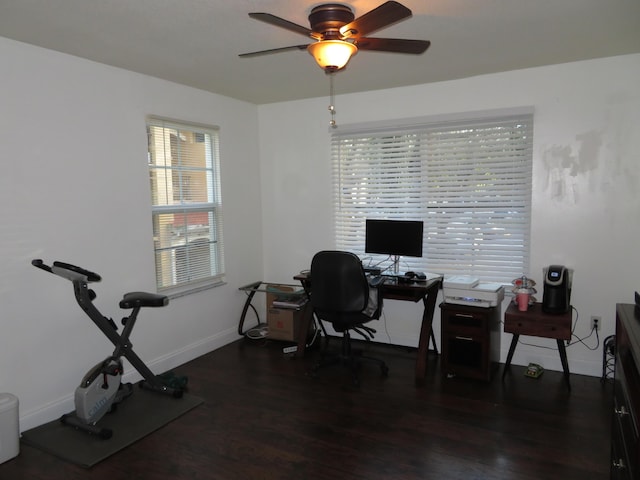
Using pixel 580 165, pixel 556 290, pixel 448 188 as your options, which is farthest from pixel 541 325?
pixel 448 188

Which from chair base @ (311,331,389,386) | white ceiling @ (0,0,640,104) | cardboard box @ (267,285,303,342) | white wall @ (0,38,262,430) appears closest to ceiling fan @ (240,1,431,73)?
white ceiling @ (0,0,640,104)

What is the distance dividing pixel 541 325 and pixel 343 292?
1494 mm

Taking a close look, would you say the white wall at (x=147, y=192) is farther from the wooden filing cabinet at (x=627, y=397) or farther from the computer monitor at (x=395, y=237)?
the wooden filing cabinet at (x=627, y=397)

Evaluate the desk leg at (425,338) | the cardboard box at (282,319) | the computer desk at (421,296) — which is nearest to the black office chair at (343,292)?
the computer desk at (421,296)

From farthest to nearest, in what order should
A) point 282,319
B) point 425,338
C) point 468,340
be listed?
point 282,319 → point 425,338 → point 468,340

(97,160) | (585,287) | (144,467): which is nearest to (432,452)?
(144,467)

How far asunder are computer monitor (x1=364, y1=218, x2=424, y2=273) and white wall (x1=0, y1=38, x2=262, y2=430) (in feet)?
5.78

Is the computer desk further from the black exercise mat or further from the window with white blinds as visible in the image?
the black exercise mat

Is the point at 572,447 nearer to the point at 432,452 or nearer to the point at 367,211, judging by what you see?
the point at 432,452

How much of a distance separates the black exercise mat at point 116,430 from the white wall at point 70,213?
20 centimetres

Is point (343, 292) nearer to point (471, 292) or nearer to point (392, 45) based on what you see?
point (471, 292)

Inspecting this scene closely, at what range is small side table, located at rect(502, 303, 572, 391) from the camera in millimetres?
3303

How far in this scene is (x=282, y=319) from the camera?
4.50 m

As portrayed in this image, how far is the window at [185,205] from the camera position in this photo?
383 centimetres
